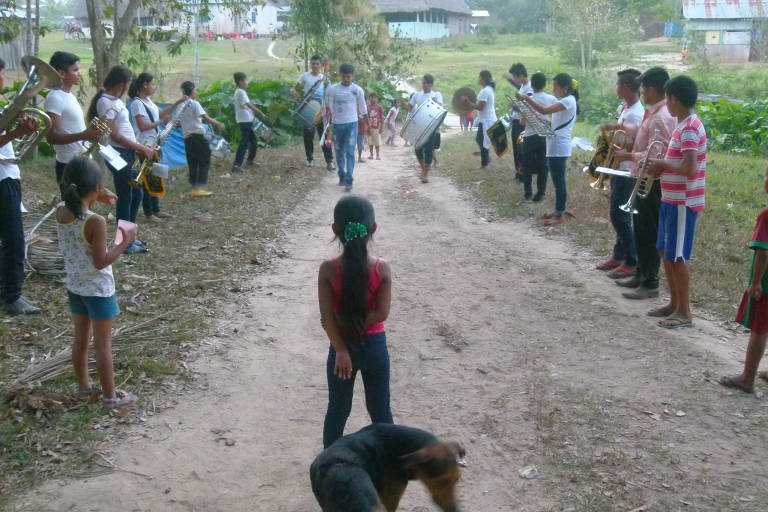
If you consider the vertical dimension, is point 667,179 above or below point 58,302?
above

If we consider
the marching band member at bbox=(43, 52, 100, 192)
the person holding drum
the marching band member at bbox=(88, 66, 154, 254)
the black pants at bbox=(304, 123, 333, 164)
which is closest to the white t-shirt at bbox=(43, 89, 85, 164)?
the marching band member at bbox=(43, 52, 100, 192)

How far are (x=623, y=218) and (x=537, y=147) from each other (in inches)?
119

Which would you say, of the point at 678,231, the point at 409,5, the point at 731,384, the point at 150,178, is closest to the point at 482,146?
the point at 150,178

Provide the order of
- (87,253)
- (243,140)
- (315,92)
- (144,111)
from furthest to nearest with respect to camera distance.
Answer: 1. (315,92)
2. (243,140)
3. (144,111)
4. (87,253)

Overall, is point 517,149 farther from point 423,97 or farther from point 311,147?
point 311,147

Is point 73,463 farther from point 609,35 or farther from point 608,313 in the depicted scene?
point 609,35

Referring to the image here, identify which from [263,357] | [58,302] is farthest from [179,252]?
[263,357]

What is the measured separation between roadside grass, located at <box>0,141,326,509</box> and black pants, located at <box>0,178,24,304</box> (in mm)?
243

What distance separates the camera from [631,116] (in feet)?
22.9

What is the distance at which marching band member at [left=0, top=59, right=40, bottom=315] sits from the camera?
536 centimetres

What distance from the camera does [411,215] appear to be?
992cm

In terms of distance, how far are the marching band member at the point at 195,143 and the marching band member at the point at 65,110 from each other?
3906 mm

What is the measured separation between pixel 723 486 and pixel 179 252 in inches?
226

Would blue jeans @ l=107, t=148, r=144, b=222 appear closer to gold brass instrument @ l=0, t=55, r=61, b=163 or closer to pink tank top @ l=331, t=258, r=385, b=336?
gold brass instrument @ l=0, t=55, r=61, b=163
